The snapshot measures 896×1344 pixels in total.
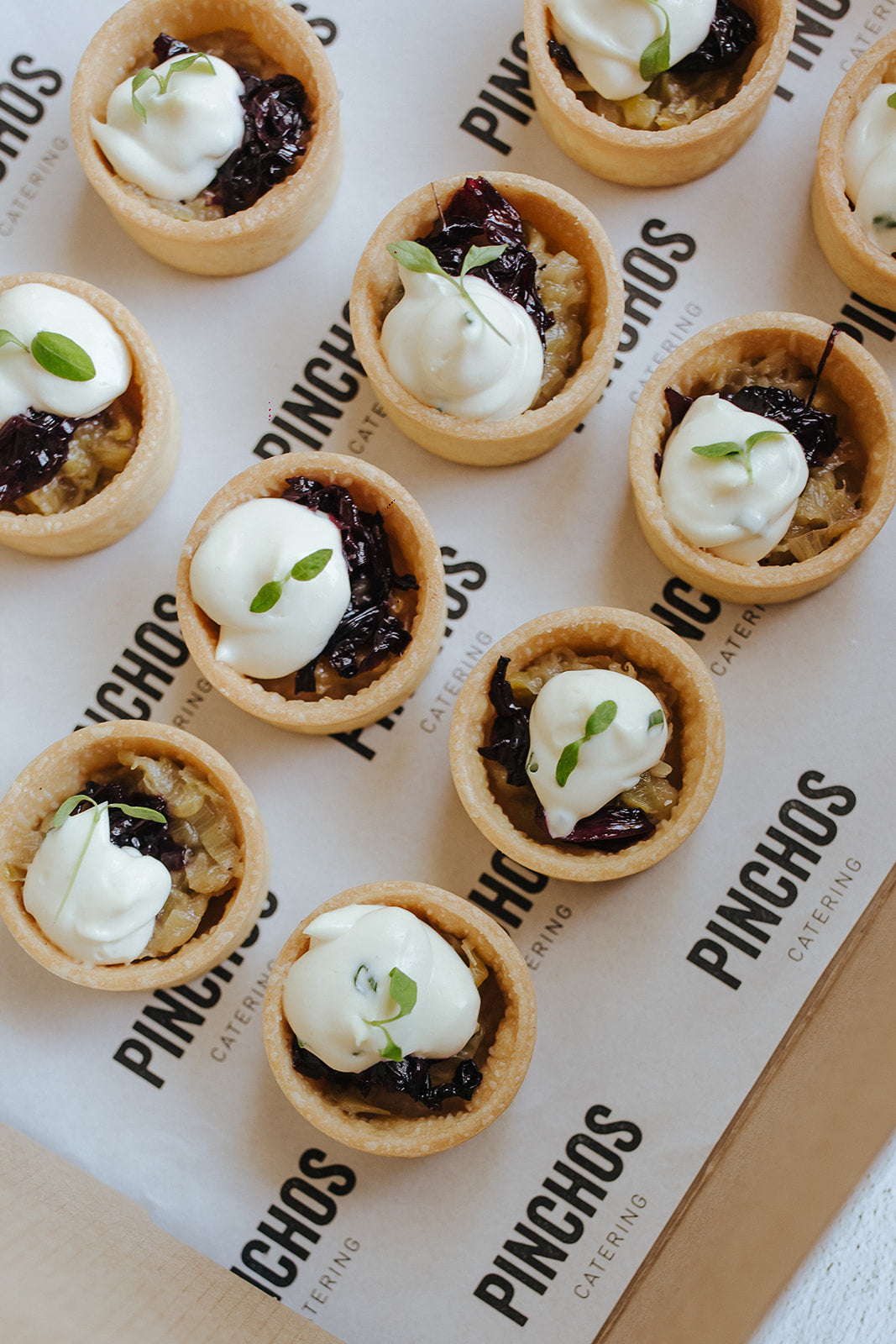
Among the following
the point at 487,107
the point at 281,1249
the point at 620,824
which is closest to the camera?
the point at 620,824

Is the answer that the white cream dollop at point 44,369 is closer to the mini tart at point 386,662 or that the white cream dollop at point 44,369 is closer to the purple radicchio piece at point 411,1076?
the mini tart at point 386,662

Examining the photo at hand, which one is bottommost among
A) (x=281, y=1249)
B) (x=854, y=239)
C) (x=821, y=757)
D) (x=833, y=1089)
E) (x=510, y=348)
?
(x=281, y=1249)

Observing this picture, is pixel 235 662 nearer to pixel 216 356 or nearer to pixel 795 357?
pixel 216 356

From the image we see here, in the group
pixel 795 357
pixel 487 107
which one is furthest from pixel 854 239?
pixel 487 107

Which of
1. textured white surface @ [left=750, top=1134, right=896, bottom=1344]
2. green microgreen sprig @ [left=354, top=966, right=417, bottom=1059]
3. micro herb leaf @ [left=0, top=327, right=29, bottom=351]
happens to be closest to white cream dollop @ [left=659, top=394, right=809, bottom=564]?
green microgreen sprig @ [left=354, top=966, right=417, bottom=1059]

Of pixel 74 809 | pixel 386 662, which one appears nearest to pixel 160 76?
pixel 386 662

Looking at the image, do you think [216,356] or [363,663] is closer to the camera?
[363,663]

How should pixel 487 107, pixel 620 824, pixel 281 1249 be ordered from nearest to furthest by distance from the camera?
pixel 620 824 → pixel 281 1249 → pixel 487 107
